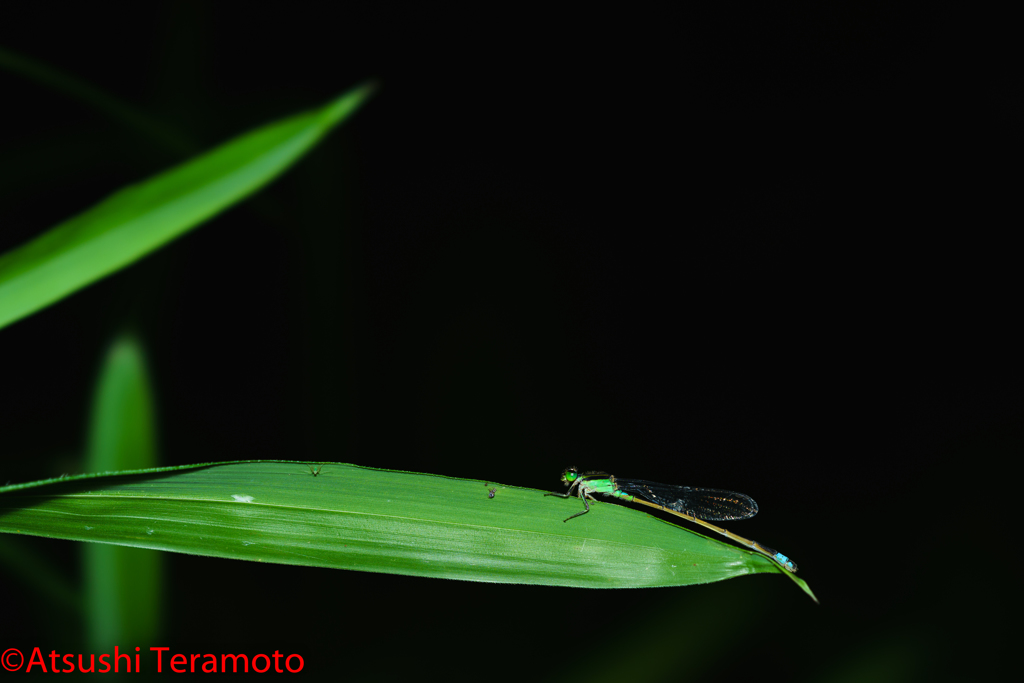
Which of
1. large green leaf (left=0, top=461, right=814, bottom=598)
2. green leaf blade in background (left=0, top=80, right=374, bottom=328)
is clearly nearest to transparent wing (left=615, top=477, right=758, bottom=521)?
large green leaf (left=0, top=461, right=814, bottom=598)

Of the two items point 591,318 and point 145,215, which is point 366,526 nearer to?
point 145,215

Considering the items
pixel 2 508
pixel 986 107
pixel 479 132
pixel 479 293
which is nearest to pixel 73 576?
pixel 2 508

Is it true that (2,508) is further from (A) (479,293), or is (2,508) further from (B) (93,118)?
(A) (479,293)

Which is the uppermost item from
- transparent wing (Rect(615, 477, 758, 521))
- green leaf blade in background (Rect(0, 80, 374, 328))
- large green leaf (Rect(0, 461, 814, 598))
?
green leaf blade in background (Rect(0, 80, 374, 328))

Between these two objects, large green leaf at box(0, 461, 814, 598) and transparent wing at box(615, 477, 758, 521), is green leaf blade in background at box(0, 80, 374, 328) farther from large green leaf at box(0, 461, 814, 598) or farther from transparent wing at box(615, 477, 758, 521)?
transparent wing at box(615, 477, 758, 521)

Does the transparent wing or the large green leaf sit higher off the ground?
the large green leaf

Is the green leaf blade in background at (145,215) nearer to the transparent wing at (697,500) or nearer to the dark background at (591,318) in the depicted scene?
the dark background at (591,318)

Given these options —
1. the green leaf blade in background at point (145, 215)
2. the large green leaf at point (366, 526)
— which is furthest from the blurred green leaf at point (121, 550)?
the large green leaf at point (366, 526)
